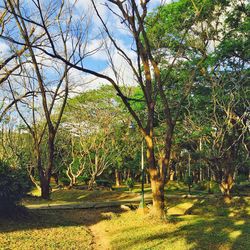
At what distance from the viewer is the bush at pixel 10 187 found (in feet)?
33.3

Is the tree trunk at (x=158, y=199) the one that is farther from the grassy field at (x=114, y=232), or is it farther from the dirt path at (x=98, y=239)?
the dirt path at (x=98, y=239)

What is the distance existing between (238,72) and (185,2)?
4.39 m

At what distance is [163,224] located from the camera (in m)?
10.2

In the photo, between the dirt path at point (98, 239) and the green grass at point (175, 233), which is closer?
the green grass at point (175, 233)

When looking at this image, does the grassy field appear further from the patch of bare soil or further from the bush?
the bush

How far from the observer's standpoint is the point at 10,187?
10.2m

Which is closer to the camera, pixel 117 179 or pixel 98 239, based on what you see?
pixel 98 239

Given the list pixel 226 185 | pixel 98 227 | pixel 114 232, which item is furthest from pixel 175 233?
pixel 226 185

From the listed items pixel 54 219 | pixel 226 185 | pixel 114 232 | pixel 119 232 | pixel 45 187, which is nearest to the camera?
pixel 119 232

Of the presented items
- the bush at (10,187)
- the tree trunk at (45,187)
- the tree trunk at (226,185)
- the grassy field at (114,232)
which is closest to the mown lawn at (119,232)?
the grassy field at (114,232)

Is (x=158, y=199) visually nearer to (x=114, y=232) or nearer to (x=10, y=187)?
(x=114, y=232)

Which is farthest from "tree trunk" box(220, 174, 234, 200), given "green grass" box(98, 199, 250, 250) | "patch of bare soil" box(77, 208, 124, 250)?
"patch of bare soil" box(77, 208, 124, 250)

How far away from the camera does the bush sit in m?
10.1

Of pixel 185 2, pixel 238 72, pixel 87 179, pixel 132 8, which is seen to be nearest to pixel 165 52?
pixel 185 2
